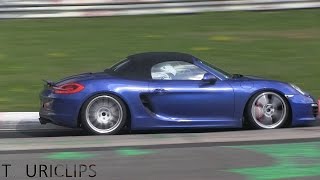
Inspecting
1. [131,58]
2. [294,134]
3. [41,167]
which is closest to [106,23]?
[131,58]

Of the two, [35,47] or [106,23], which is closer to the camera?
[35,47]

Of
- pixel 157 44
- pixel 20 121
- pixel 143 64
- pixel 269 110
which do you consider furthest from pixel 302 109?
pixel 157 44

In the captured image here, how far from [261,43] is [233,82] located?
6246 mm

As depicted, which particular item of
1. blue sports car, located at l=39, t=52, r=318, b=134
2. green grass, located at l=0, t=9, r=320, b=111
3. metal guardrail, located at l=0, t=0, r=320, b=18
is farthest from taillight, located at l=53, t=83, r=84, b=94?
metal guardrail, located at l=0, t=0, r=320, b=18

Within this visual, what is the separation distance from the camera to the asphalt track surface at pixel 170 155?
5699 mm

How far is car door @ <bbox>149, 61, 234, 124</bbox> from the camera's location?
26.4 feet

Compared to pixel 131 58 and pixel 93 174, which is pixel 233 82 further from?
pixel 93 174

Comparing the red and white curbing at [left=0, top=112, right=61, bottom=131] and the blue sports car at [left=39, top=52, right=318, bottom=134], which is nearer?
the blue sports car at [left=39, top=52, right=318, bottom=134]

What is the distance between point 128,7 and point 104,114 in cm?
901

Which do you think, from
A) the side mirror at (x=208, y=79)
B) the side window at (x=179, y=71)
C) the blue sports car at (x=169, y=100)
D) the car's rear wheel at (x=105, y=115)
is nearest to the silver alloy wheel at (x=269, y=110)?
the blue sports car at (x=169, y=100)

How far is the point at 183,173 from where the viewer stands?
570cm

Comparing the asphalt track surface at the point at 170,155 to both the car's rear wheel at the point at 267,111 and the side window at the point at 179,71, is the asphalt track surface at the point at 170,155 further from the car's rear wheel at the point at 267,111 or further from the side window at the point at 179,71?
the side window at the point at 179,71

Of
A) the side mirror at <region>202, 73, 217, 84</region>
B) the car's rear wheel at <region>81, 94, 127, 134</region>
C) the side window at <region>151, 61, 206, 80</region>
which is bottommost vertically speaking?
the car's rear wheel at <region>81, 94, 127, 134</region>

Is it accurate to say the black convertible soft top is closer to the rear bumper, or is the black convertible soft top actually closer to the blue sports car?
the blue sports car
